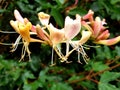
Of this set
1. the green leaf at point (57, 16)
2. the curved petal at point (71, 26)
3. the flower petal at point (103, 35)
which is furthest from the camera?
the green leaf at point (57, 16)

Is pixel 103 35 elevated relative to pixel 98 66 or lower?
elevated

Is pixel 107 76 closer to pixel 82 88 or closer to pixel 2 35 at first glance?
pixel 82 88

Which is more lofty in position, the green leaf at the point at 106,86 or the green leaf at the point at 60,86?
the green leaf at the point at 60,86

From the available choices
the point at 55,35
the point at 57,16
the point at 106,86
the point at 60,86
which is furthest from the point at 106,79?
the point at 55,35

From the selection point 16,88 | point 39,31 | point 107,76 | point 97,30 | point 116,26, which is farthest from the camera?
point 116,26

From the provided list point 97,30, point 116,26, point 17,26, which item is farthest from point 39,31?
point 116,26

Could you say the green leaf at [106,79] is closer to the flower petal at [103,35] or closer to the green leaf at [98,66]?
the green leaf at [98,66]

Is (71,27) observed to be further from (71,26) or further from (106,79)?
(106,79)

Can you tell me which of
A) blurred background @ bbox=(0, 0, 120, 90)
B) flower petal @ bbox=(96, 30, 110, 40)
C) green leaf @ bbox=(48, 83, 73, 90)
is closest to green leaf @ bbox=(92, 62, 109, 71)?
blurred background @ bbox=(0, 0, 120, 90)

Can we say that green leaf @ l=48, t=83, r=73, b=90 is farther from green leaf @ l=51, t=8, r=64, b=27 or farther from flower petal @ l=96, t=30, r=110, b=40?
flower petal @ l=96, t=30, r=110, b=40

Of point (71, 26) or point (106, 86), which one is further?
point (106, 86)

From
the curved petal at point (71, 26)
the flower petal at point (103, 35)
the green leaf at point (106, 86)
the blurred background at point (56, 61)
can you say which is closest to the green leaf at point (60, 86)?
the blurred background at point (56, 61)
